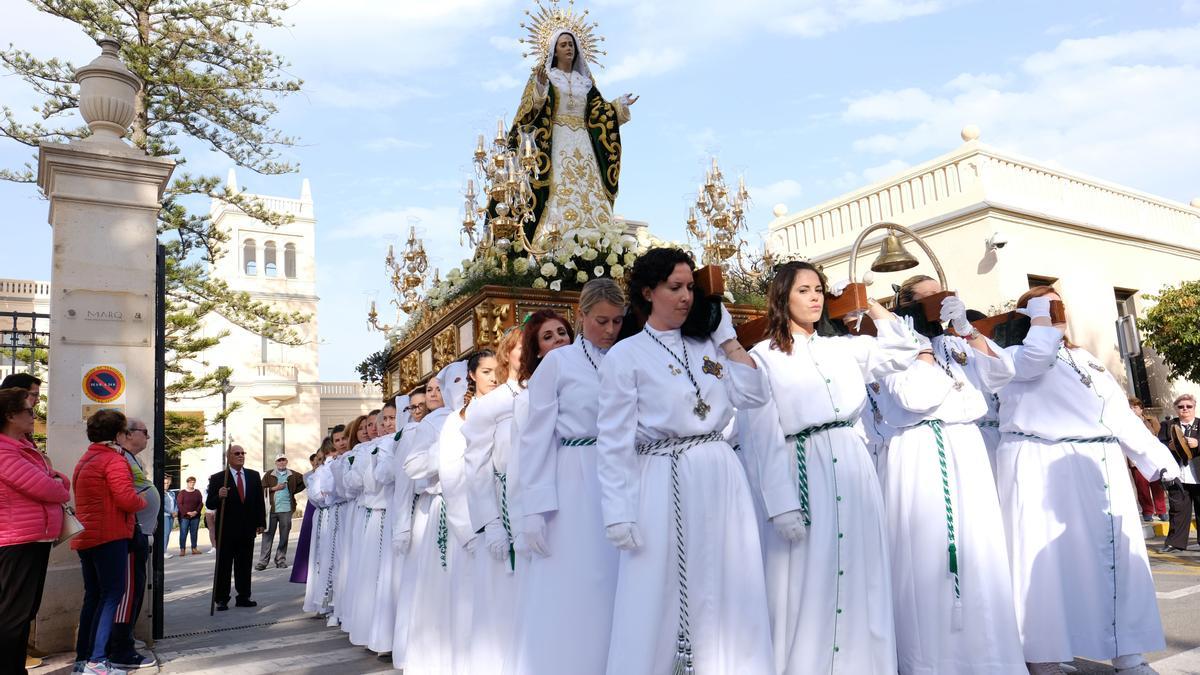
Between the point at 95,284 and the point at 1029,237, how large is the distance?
630 inches

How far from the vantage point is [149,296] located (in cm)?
776

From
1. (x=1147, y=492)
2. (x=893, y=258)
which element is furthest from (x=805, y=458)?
(x=1147, y=492)

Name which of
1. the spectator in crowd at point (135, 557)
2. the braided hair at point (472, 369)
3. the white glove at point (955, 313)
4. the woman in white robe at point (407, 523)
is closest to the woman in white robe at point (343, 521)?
the spectator in crowd at point (135, 557)

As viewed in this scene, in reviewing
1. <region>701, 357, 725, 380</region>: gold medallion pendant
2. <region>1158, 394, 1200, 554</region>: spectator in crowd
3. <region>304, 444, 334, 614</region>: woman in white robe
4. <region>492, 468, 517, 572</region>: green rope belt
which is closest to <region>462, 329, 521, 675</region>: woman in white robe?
<region>492, 468, 517, 572</region>: green rope belt

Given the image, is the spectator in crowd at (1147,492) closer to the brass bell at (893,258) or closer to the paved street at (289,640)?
the paved street at (289,640)

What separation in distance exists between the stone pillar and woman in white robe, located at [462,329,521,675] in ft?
13.1

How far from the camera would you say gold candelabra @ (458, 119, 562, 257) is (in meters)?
8.11

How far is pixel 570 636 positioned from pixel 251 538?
857 cm

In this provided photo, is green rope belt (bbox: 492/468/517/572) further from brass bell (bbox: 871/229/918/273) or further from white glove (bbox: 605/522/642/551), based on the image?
brass bell (bbox: 871/229/918/273)

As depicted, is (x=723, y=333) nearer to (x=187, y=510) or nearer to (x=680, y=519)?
(x=680, y=519)

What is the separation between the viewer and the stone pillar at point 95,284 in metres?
7.19

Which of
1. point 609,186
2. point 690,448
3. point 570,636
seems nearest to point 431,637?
point 570,636

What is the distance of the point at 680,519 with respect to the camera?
3664 millimetres

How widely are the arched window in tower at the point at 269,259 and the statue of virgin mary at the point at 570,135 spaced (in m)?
40.0
